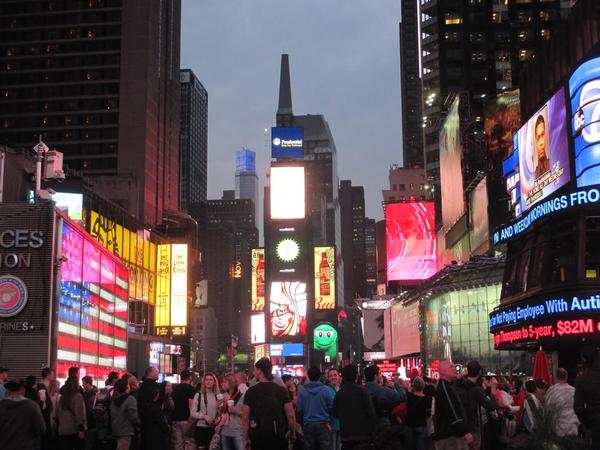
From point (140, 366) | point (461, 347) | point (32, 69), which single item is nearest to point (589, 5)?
point (461, 347)

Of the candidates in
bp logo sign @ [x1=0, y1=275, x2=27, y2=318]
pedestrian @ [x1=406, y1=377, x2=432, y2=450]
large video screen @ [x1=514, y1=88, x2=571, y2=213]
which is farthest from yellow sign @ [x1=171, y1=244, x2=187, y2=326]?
pedestrian @ [x1=406, y1=377, x2=432, y2=450]

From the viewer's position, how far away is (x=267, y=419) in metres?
10.5

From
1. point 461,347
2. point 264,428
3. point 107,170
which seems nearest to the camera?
point 264,428

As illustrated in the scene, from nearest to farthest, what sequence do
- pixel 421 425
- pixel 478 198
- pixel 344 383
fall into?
pixel 344 383 → pixel 421 425 → pixel 478 198

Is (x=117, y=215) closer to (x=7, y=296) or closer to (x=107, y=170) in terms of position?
(x=107, y=170)

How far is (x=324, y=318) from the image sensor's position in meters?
97.6

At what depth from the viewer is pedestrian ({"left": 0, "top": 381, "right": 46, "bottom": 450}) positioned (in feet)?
33.4

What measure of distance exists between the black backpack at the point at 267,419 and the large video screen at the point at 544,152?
23.2 m

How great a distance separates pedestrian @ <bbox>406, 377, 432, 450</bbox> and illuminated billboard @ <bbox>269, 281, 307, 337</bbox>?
78948mm

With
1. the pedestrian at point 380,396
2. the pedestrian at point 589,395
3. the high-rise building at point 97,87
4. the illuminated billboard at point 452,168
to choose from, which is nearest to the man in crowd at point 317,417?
the pedestrian at point 380,396

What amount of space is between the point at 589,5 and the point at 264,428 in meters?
26.6

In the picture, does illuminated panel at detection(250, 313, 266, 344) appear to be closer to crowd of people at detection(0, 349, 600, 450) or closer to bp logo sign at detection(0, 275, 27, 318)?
bp logo sign at detection(0, 275, 27, 318)

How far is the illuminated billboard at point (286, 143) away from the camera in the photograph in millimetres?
107000

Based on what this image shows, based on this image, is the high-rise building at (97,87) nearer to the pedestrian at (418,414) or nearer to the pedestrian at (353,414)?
the pedestrian at (418,414)
